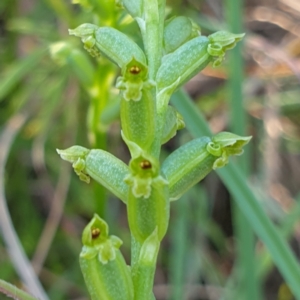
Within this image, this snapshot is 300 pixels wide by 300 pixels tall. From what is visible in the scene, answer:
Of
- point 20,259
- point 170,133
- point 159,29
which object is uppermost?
point 159,29

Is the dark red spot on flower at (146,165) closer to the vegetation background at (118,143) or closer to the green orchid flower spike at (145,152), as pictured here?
the green orchid flower spike at (145,152)

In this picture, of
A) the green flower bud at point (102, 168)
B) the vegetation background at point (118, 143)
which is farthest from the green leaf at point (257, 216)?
the green flower bud at point (102, 168)

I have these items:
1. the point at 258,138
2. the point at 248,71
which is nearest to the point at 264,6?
the point at 248,71

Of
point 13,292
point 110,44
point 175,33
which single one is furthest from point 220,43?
point 13,292

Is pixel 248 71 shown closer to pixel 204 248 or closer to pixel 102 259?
pixel 204 248

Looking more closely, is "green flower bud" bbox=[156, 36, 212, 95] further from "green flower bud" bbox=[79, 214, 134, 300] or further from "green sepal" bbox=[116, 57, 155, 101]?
A: "green flower bud" bbox=[79, 214, 134, 300]

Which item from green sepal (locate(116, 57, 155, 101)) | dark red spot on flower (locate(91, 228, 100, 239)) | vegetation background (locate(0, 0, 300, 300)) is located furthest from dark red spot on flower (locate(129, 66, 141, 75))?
vegetation background (locate(0, 0, 300, 300))

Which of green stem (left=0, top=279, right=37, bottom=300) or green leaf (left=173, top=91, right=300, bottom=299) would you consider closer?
green stem (left=0, top=279, right=37, bottom=300)
